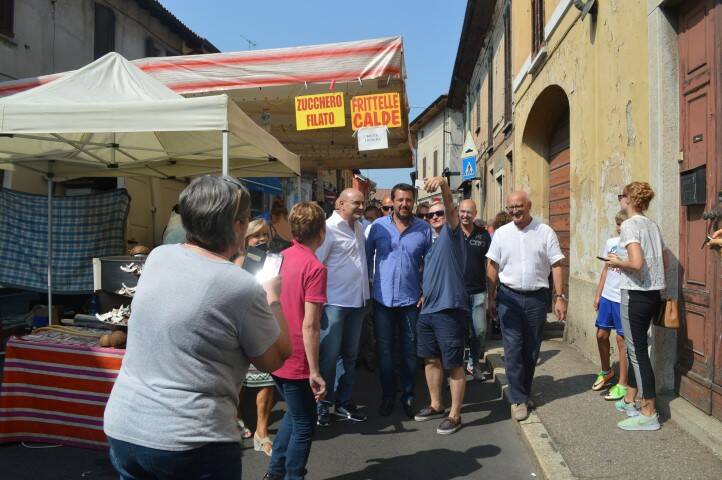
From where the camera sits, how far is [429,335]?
4492 millimetres

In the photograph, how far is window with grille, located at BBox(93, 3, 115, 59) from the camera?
1247 cm

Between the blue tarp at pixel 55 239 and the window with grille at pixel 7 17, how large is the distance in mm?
4747

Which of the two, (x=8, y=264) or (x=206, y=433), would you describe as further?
(x=8, y=264)

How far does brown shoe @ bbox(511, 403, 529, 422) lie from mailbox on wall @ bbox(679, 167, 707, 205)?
1.99 metres

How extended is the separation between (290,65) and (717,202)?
533cm

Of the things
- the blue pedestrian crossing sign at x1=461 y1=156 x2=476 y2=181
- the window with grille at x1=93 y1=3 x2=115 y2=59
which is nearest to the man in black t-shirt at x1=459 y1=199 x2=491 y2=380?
the blue pedestrian crossing sign at x1=461 y1=156 x2=476 y2=181

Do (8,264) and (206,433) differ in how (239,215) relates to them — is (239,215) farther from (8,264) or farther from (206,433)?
(8,264)

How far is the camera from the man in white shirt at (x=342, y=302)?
4.44 m

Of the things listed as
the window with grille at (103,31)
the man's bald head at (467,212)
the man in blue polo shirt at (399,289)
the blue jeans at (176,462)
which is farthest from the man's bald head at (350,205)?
the window with grille at (103,31)

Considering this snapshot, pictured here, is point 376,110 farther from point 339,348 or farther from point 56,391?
point 56,391

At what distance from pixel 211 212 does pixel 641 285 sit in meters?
3.28

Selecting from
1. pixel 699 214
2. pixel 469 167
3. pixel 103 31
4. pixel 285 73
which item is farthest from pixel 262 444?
pixel 103 31

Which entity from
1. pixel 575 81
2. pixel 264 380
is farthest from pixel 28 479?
pixel 575 81

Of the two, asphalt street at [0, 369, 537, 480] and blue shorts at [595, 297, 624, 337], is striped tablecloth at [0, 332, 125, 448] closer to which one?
asphalt street at [0, 369, 537, 480]
